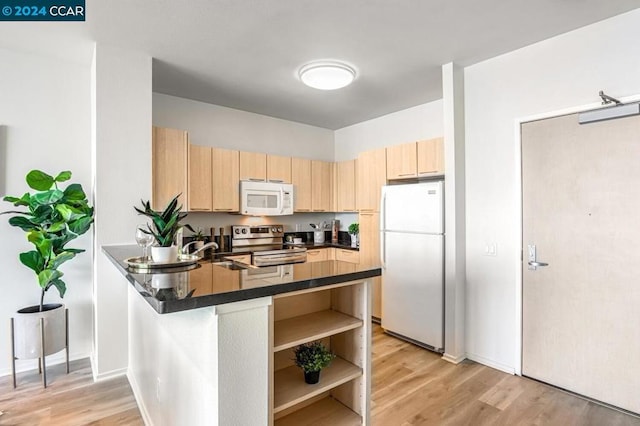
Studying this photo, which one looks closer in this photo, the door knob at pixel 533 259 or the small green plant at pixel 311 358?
the small green plant at pixel 311 358

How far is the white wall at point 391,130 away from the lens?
405 cm

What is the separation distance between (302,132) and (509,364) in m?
3.94

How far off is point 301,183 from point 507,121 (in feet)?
8.80

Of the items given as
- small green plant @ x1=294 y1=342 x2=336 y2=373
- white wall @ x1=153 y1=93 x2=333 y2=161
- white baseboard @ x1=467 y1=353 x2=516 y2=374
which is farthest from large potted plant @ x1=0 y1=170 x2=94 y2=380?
white baseboard @ x1=467 y1=353 x2=516 y2=374

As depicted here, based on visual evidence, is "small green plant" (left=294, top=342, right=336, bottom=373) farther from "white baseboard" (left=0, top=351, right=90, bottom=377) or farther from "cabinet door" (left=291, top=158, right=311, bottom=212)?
"cabinet door" (left=291, top=158, right=311, bottom=212)

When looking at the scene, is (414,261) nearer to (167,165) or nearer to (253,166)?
(253,166)

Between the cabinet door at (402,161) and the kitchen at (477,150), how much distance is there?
655mm

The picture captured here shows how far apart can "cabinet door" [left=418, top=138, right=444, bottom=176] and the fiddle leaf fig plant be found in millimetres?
3244

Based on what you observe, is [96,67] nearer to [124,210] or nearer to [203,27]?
[203,27]

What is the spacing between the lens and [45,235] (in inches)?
100.0

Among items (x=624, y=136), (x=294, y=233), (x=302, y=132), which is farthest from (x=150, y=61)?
(x=624, y=136)

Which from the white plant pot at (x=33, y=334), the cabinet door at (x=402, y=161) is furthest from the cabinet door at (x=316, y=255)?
the white plant pot at (x=33, y=334)

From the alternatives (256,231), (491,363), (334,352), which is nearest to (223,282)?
(334,352)

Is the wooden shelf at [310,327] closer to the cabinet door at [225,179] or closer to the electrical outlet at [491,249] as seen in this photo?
the electrical outlet at [491,249]
